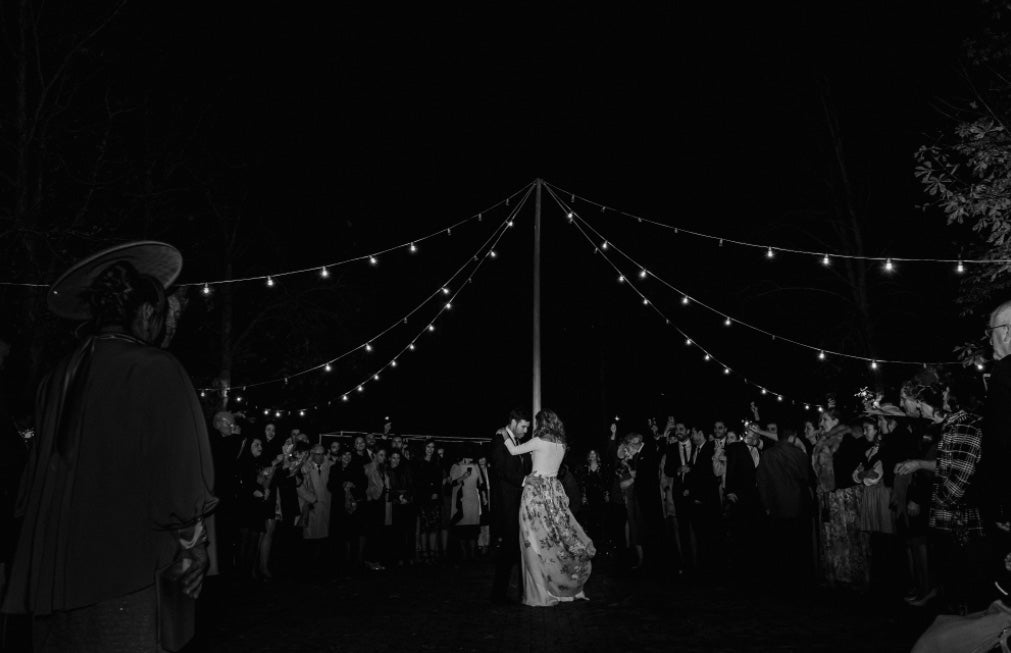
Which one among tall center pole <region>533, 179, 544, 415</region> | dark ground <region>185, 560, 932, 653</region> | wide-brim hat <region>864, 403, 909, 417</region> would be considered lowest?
dark ground <region>185, 560, 932, 653</region>

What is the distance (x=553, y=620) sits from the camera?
338 inches

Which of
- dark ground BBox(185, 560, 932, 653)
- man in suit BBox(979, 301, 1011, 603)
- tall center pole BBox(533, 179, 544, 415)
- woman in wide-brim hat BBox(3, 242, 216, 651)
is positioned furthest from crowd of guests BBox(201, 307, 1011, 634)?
woman in wide-brim hat BBox(3, 242, 216, 651)

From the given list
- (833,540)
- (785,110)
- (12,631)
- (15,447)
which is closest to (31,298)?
(12,631)

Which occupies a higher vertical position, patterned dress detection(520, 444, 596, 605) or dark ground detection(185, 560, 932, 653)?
patterned dress detection(520, 444, 596, 605)

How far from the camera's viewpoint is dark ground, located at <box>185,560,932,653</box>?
23.6ft

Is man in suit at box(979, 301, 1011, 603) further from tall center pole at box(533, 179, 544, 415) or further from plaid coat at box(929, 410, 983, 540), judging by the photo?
tall center pole at box(533, 179, 544, 415)

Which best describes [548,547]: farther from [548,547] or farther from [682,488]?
[682,488]

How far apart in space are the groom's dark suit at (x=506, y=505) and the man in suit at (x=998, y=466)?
20.8ft

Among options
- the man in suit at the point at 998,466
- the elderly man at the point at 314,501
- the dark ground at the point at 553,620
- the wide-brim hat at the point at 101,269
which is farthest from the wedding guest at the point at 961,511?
the elderly man at the point at 314,501

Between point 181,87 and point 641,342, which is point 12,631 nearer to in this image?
point 181,87

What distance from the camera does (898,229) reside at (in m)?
26.9

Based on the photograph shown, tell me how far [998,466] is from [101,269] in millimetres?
3544

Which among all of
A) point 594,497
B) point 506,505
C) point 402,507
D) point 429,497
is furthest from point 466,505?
point 506,505

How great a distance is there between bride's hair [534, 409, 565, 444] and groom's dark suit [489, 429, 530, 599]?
40 centimetres
